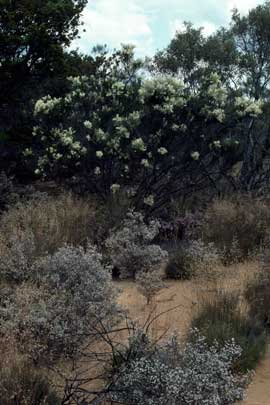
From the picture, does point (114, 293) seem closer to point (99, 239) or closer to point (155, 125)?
point (99, 239)

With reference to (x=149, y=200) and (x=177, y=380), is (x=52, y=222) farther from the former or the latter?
(x=177, y=380)

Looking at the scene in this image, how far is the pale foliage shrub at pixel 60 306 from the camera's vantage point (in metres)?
4.89

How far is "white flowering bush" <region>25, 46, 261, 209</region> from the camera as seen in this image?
10.5 meters

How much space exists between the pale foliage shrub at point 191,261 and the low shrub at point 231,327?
1.01 metres

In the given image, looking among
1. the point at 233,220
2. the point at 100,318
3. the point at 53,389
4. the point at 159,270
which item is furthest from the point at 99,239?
the point at 53,389

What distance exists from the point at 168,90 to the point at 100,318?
20.1 ft

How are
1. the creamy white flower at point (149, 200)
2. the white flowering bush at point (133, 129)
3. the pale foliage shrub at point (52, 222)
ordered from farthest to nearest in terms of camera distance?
the creamy white flower at point (149, 200) < the white flowering bush at point (133, 129) < the pale foliage shrub at point (52, 222)

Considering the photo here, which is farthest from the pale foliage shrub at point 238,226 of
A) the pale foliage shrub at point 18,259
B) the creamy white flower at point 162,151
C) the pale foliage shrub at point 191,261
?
the pale foliage shrub at point 18,259

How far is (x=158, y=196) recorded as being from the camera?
11.4 m

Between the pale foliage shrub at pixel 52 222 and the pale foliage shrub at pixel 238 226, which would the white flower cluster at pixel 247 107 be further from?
the pale foliage shrub at pixel 52 222

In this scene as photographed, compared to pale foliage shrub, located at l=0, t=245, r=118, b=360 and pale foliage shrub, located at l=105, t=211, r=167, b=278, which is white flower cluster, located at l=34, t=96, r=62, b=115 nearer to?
pale foliage shrub, located at l=105, t=211, r=167, b=278

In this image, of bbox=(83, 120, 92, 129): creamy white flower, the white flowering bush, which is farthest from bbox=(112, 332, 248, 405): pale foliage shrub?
bbox=(83, 120, 92, 129): creamy white flower

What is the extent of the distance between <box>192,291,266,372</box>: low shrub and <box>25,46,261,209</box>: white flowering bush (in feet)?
15.9

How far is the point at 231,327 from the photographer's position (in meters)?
5.43
